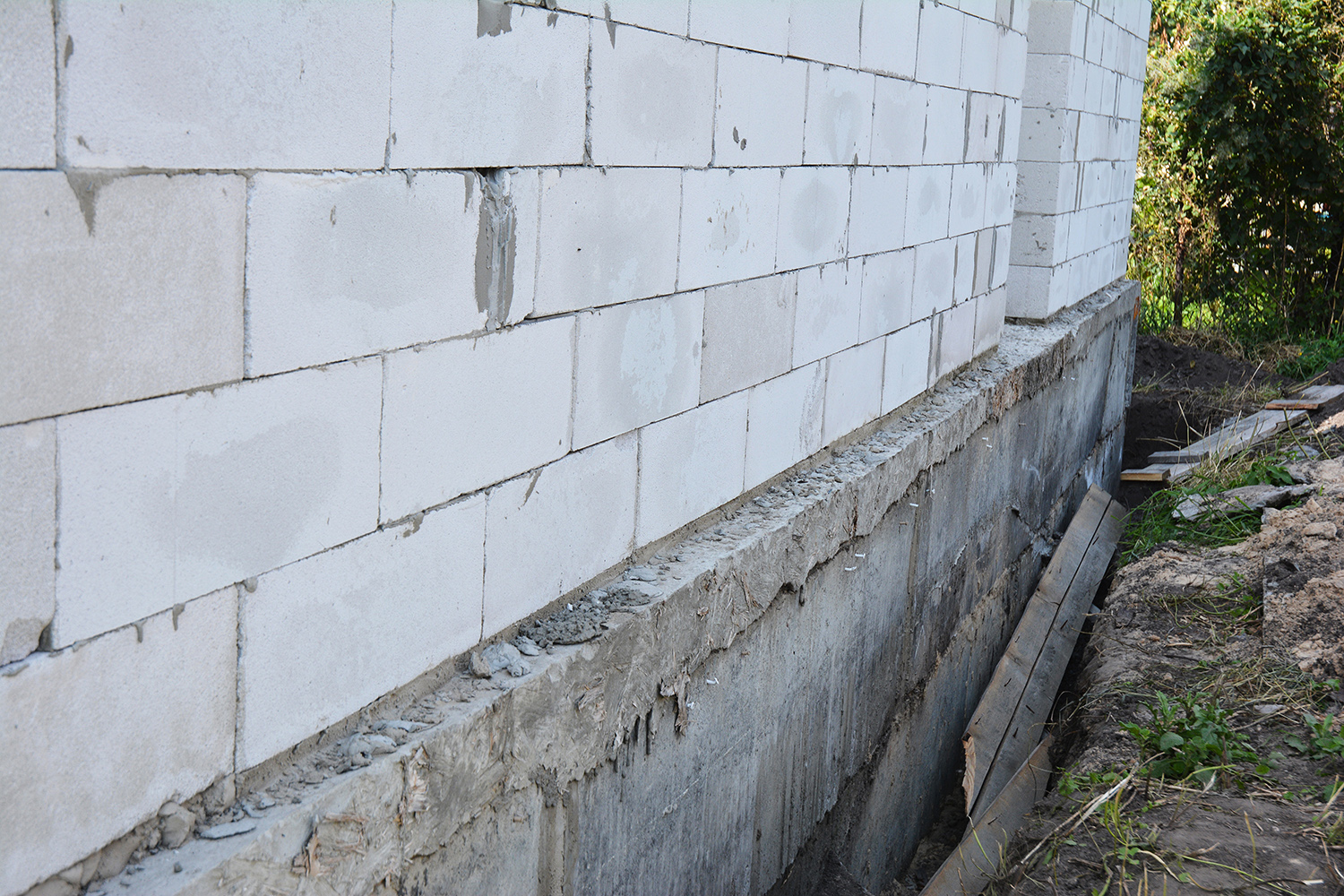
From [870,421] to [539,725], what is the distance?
101 inches

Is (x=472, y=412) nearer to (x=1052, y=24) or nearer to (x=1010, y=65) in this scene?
(x=1010, y=65)

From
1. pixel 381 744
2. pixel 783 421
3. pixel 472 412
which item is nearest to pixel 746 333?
pixel 783 421

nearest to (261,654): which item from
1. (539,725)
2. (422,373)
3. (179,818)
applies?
(179,818)

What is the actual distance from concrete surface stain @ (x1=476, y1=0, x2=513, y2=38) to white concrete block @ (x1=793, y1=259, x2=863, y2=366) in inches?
68.3

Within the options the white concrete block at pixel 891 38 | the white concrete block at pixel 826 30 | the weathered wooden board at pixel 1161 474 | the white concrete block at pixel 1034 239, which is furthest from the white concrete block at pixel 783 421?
the weathered wooden board at pixel 1161 474

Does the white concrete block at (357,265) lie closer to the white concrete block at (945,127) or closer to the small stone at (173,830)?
the small stone at (173,830)

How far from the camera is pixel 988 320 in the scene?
6.41 meters

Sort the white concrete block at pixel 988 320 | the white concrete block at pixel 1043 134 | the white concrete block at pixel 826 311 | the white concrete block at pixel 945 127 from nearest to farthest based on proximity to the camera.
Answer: the white concrete block at pixel 826 311
the white concrete block at pixel 945 127
the white concrete block at pixel 988 320
the white concrete block at pixel 1043 134

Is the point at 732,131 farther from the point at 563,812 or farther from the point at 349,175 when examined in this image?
the point at 563,812

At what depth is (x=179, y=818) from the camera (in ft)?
5.74

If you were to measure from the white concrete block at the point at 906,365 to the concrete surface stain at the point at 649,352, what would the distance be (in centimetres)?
195

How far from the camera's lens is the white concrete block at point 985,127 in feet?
18.2

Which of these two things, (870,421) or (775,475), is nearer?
(775,475)

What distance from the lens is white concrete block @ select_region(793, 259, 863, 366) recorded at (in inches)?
152
